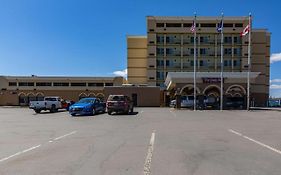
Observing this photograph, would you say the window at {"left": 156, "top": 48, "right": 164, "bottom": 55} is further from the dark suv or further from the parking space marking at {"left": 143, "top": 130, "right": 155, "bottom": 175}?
the parking space marking at {"left": 143, "top": 130, "right": 155, "bottom": 175}

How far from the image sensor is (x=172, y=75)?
4931 cm

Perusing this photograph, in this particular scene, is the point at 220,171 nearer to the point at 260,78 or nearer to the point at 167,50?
the point at 167,50

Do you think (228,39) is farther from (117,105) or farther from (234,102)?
(117,105)

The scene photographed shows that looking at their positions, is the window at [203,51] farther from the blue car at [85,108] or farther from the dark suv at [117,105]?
the blue car at [85,108]

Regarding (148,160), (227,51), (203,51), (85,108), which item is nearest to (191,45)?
(203,51)

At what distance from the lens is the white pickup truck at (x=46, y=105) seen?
35969mm

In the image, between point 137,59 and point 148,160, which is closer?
point 148,160

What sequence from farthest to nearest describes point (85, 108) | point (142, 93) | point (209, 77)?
point (142, 93) < point (209, 77) < point (85, 108)

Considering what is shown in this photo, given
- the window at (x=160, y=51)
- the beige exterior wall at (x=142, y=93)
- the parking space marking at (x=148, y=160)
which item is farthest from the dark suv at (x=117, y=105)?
the window at (x=160, y=51)

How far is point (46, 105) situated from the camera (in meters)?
36.7

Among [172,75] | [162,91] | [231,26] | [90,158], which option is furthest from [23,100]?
[90,158]

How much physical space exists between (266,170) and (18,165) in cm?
584

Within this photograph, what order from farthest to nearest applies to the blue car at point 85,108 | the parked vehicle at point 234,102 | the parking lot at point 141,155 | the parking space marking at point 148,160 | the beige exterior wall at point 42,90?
the beige exterior wall at point 42,90
the parked vehicle at point 234,102
the blue car at point 85,108
the parking lot at point 141,155
the parking space marking at point 148,160

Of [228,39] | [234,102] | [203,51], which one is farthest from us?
[203,51]
